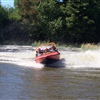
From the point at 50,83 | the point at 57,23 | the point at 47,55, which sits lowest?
the point at 50,83

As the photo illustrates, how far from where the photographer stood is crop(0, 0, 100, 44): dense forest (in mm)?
57375

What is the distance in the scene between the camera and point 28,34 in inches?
2518

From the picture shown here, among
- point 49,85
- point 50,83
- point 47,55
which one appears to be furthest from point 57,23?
point 49,85

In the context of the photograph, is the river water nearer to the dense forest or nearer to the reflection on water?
the reflection on water

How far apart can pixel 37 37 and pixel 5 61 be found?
34.3m

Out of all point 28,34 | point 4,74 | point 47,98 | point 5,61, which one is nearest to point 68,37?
point 28,34

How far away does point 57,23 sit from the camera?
2240 inches

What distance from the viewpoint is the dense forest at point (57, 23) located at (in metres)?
57.4

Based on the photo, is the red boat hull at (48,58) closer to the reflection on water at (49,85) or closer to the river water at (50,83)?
the river water at (50,83)

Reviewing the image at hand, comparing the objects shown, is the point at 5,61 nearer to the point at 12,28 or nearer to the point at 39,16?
the point at 39,16

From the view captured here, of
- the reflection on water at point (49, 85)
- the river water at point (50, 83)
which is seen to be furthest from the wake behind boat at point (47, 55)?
the reflection on water at point (49, 85)

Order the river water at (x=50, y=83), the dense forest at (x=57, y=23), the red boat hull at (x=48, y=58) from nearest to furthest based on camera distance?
1. the river water at (x=50, y=83)
2. the red boat hull at (x=48, y=58)
3. the dense forest at (x=57, y=23)

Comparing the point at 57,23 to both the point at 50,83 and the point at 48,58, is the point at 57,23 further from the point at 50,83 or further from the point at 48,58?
the point at 50,83

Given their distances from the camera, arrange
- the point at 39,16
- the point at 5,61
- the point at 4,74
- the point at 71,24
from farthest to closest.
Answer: the point at 39,16 < the point at 71,24 < the point at 5,61 < the point at 4,74
